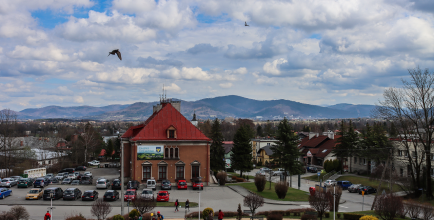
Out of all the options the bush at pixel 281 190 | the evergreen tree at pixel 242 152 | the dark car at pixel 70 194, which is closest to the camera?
the dark car at pixel 70 194

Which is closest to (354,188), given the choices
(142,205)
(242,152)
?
(242,152)

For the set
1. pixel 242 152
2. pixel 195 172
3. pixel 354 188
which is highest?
pixel 242 152

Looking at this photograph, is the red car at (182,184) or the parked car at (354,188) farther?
the parked car at (354,188)

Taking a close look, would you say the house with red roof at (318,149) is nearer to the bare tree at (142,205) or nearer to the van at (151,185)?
the van at (151,185)

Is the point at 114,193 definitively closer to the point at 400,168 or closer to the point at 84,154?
the point at 400,168

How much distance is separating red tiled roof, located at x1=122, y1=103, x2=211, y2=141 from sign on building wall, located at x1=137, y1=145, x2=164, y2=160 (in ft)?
4.25

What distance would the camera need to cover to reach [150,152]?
4828 cm

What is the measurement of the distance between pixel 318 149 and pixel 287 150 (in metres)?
33.8

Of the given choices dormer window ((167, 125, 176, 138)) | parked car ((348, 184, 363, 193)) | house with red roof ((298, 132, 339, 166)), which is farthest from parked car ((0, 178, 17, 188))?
house with red roof ((298, 132, 339, 166))

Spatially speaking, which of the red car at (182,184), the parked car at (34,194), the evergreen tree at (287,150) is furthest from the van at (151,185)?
the evergreen tree at (287,150)

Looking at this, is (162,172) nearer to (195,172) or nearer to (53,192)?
(195,172)

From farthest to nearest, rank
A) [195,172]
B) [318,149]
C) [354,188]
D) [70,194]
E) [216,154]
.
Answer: [318,149], [216,154], [354,188], [195,172], [70,194]

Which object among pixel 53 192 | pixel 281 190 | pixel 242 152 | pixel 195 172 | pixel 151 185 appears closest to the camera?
pixel 53 192

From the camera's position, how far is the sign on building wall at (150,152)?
4803 cm
